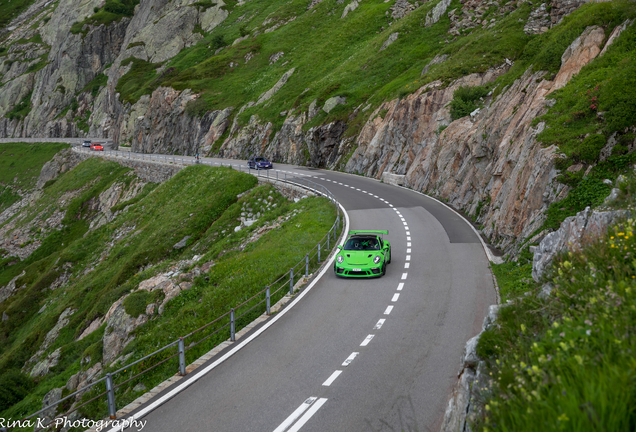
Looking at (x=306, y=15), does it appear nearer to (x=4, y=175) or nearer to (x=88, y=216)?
(x=88, y=216)

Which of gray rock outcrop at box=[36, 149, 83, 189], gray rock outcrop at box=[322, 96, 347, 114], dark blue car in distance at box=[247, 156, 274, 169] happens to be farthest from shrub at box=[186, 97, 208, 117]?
gray rock outcrop at box=[322, 96, 347, 114]

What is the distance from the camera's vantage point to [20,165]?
9538 cm

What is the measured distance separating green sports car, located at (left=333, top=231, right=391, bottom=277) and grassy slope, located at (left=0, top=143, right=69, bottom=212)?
275 feet

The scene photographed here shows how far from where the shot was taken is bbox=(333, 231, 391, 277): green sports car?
52.3 feet

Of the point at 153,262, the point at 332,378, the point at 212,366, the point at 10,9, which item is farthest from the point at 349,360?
the point at 10,9

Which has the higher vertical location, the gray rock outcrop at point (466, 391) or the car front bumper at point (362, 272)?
the gray rock outcrop at point (466, 391)

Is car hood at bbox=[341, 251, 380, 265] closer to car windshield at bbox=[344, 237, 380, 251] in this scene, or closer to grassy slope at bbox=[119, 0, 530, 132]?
car windshield at bbox=[344, 237, 380, 251]

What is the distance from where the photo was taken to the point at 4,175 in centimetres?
9212

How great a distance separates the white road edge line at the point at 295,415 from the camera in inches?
294

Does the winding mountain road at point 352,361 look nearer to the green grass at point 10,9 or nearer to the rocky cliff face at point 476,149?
the rocky cliff face at point 476,149

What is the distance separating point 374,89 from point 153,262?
36.3 meters

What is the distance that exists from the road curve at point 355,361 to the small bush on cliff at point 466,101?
745 inches

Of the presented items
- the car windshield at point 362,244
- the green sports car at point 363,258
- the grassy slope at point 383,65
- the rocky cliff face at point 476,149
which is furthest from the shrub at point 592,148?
the car windshield at point 362,244

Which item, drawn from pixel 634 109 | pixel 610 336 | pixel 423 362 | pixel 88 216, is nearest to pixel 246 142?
pixel 88 216
